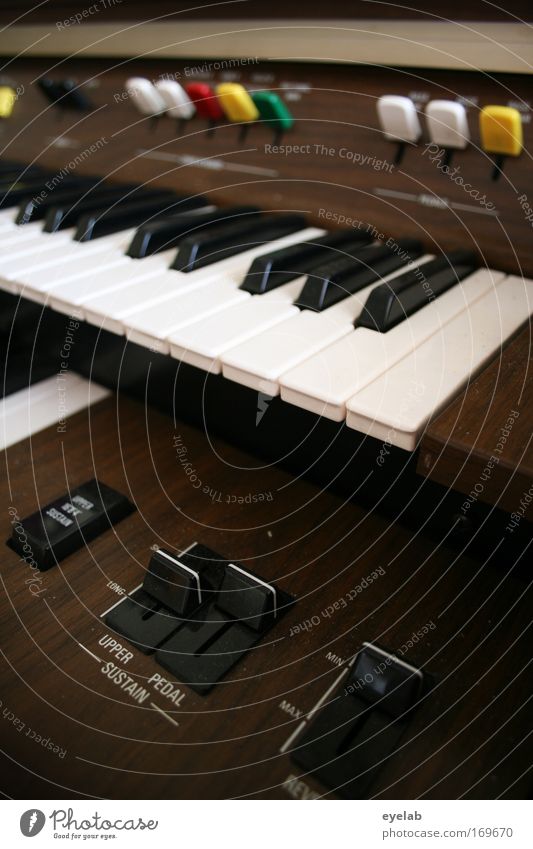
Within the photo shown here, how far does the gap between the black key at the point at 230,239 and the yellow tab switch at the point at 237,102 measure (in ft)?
0.63

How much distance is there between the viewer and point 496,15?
931mm

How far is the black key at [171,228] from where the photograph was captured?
1118mm

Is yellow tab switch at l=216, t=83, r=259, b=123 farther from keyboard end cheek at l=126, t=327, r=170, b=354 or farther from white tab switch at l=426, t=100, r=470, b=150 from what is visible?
keyboard end cheek at l=126, t=327, r=170, b=354

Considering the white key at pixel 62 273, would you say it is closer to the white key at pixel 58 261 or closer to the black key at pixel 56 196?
the white key at pixel 58 261

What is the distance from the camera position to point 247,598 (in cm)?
77

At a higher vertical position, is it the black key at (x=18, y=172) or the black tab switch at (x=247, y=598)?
the black key at (x=18, y=172)

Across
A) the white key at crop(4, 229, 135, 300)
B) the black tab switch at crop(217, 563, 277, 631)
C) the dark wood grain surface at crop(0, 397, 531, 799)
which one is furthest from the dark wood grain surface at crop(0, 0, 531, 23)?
the black tab switch at crop(217, 563, 277, 631)

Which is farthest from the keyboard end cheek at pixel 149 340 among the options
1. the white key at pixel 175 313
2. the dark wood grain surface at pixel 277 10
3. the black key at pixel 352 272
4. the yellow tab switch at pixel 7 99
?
the yellow tab switch at pixel 7 99

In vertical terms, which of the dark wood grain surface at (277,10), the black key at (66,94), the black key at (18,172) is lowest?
the black key at (18,172)

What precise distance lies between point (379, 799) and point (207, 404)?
69 centimetres

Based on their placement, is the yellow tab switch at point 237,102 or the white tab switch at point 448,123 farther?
the yellow tab switch at point 237,102

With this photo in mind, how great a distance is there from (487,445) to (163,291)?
57 cm

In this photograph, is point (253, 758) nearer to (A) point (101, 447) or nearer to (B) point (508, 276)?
(A) point (101, 447)
